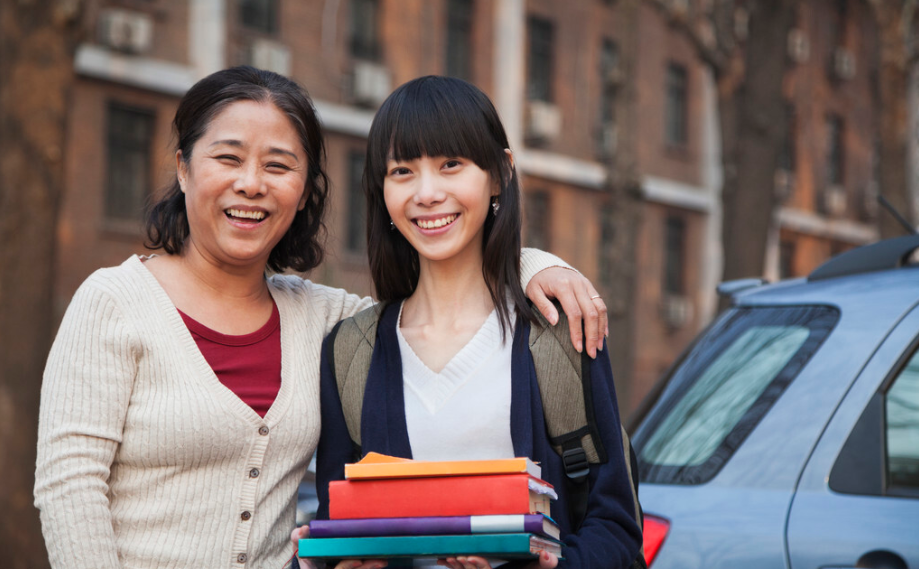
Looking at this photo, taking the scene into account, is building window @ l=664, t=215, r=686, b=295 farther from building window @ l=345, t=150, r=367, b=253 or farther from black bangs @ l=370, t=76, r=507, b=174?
black bangs @ l=370, t=76, r=507, b=174

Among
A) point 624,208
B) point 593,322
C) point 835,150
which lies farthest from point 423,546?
point 835,150

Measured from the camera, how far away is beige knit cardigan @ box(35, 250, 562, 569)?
263 centimetres

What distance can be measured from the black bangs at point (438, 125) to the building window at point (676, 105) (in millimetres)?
26549

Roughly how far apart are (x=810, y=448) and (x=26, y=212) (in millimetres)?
6893

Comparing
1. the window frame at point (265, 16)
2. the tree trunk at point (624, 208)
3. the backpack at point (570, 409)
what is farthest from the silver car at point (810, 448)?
the window frame at point (265, 16)

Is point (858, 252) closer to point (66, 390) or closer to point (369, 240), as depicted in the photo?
point (369, 240)

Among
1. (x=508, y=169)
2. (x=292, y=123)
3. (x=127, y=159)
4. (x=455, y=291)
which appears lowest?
(x=455, y=291)

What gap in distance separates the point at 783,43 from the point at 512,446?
31.9 ft

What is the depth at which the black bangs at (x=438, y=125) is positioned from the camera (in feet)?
9.14

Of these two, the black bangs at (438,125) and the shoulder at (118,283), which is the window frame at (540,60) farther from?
the shoulder at (118,283)

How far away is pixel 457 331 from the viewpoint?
2.93 metres

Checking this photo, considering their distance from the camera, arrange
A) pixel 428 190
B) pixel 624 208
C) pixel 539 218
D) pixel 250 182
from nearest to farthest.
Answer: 1. pixel 428 190
2. pixel 250 182
3. pixel 624 208
4. pixel 539 218

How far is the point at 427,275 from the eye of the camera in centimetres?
304

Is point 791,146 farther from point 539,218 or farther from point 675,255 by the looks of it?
point 539,218
